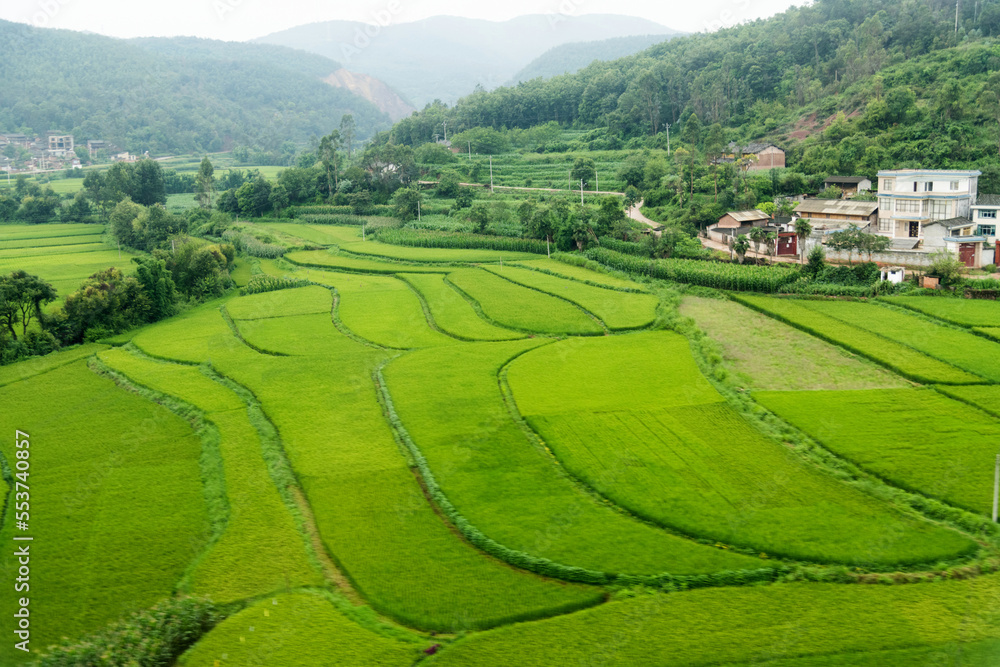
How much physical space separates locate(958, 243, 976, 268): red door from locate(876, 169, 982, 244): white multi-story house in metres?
2.13

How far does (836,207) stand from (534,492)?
35.6 m

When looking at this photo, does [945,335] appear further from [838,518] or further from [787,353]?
[838,518]

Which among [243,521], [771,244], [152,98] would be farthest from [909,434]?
[152,98]

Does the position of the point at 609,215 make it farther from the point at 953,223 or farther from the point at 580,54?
the point at 580,54

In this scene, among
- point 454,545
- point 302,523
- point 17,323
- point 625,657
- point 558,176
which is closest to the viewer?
point 625,657

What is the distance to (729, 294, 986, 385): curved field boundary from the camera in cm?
2566

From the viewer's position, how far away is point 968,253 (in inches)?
1570

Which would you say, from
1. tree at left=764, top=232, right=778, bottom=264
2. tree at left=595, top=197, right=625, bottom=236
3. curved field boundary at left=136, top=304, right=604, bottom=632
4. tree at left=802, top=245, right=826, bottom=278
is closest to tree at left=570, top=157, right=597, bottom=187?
tree at left=595, top=197, right=625, bottom=236

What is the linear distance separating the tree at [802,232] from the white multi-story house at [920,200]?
185 inches

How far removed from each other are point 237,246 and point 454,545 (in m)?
49.2

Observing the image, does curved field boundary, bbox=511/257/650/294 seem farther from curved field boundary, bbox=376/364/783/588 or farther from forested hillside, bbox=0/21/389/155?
forested hillside, bbox=0/21/389/155

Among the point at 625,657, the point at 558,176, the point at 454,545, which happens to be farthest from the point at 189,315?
the point at 558,176

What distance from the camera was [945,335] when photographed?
2975 cm

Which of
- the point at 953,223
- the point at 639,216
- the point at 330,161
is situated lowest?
the point at 953,223
